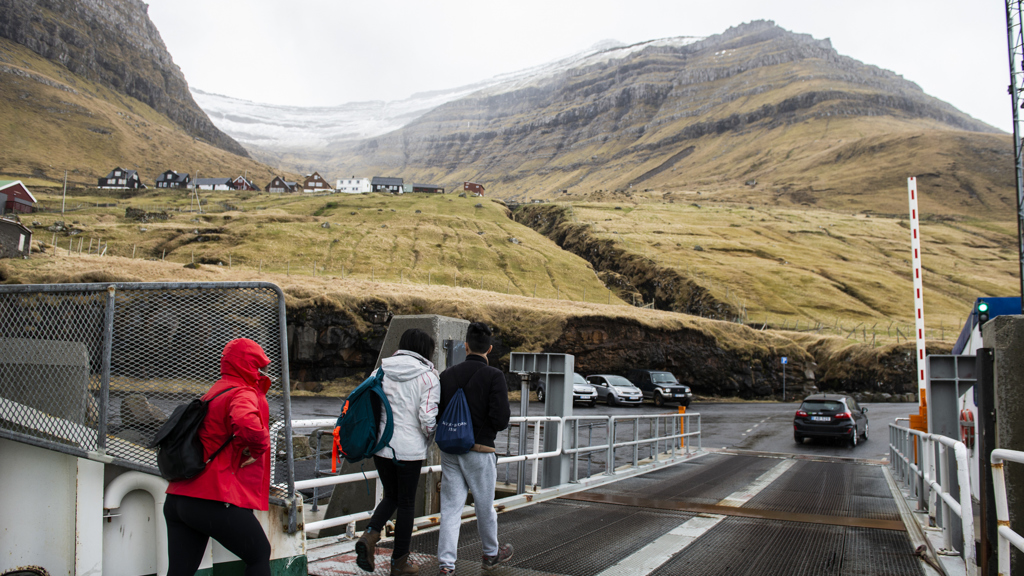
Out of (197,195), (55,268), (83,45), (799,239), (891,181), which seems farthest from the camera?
(83,45)

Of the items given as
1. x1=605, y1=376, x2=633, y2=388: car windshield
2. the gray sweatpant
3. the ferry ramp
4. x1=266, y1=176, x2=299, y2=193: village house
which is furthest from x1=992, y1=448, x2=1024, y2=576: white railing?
x1=266, y1=176, x2=299, y2=193: village house

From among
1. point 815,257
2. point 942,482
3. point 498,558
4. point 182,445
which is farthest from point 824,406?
point 815,257

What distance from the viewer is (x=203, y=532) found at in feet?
10.9

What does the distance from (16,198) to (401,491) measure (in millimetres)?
90313

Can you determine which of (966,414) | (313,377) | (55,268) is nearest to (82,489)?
(966,414)

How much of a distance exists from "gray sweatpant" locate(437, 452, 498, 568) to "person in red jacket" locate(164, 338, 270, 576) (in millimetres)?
1634

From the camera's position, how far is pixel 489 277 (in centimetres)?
5575

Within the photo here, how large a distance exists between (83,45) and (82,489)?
22332cm

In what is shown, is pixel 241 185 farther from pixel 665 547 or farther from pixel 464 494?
pixel 464 494

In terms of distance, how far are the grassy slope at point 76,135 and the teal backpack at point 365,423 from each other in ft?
445

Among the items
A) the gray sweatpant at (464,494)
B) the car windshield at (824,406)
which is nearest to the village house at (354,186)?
the car windshield at (824,406)

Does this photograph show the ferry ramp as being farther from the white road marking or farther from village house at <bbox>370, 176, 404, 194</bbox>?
village house at <bbox>370, 176, 404, 194</bbox>

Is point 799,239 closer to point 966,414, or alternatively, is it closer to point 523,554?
point 966,414

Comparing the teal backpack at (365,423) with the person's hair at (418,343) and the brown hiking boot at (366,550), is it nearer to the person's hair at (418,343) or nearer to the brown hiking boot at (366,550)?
the person's hair at (418,343)
